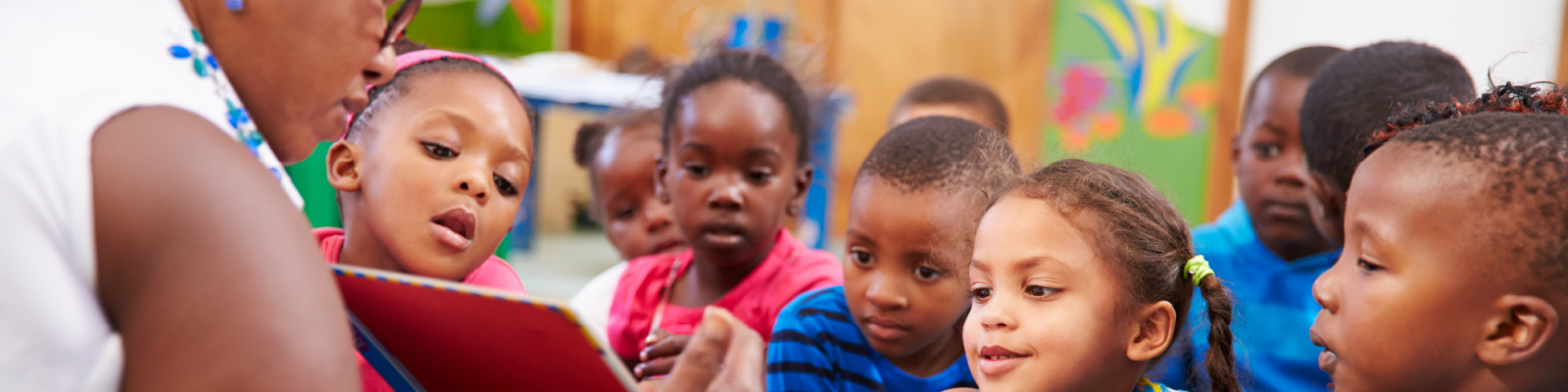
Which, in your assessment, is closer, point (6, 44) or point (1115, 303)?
point (6, 44)

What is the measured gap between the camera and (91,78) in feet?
1.98

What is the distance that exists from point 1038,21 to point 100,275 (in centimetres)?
581

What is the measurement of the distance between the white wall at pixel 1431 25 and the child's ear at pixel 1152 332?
312 centimetres

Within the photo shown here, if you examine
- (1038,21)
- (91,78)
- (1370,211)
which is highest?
(91,78)

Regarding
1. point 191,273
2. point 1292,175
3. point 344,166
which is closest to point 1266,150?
point 1292,175

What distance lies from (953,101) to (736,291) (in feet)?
3.43

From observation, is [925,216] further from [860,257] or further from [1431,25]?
[1431,25]

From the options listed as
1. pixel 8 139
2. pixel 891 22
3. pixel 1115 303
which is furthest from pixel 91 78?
pixel 891 22

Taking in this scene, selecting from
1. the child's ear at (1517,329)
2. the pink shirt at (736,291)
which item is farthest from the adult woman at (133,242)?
the pink shirt at (736,291)

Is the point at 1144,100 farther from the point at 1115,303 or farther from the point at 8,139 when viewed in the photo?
the point at 8,139

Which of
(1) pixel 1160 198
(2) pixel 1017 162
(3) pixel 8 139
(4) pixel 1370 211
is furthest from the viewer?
(2) pixel 1017 162

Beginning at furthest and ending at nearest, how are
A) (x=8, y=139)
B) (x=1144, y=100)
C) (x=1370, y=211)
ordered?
(x=1144, y=100), (x=1370, y=211), (x=8, y=139)

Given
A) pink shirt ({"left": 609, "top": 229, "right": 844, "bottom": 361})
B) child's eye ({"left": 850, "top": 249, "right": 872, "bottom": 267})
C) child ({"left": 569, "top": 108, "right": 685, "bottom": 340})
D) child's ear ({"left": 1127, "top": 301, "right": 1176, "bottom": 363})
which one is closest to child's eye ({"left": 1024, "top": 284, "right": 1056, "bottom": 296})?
child's ear ({"left": 1127, "top": 301, "right": 1176, "bottom": 363})

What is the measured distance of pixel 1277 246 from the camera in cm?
195
